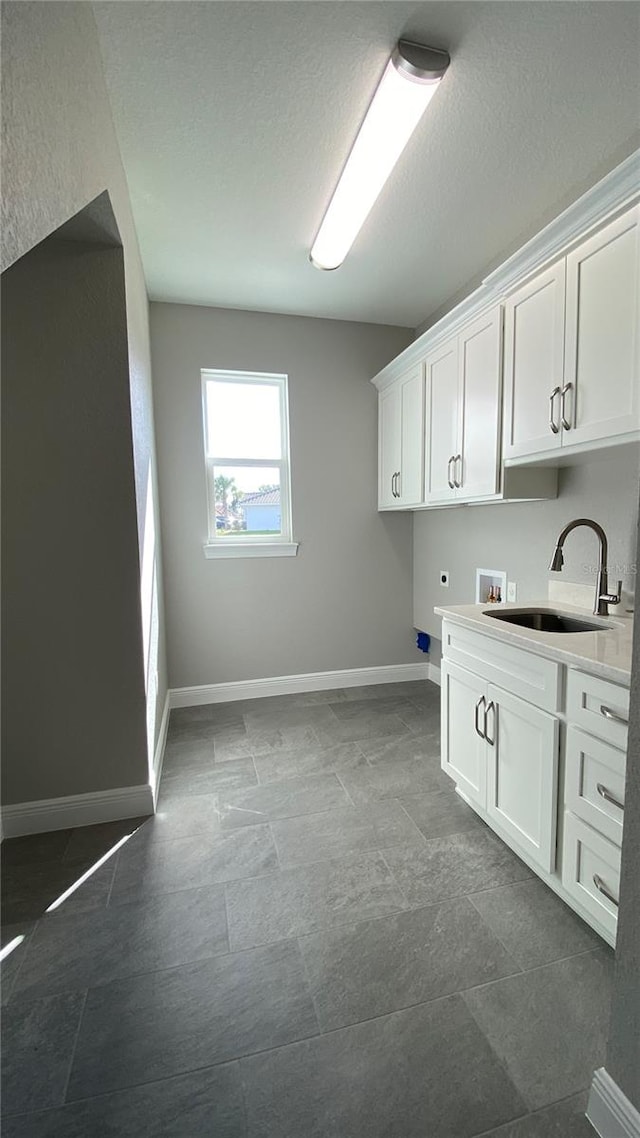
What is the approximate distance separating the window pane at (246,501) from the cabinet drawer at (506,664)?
1.77m

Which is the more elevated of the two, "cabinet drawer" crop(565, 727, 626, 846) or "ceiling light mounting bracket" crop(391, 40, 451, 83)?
"ceiling light mounting bracket" crop(391, 40, 451, 83)

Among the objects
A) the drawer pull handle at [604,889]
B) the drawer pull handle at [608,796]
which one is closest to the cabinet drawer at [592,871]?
the drawer pull handle at [604,889]

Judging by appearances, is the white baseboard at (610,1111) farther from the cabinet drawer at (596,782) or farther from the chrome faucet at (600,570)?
the chrome faucet at (600,570)

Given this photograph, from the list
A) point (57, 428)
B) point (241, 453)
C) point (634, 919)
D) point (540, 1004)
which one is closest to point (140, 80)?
point (57, 428)

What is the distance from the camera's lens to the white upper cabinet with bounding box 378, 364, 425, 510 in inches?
113

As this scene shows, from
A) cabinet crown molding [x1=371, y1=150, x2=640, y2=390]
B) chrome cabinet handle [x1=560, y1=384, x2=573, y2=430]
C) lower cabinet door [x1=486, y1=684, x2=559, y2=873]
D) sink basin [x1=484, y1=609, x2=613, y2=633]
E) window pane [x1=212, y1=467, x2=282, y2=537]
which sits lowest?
lower cabinet door [x1=486, y1=684, x2=559, y2=873]

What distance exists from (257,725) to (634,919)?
2375 mm

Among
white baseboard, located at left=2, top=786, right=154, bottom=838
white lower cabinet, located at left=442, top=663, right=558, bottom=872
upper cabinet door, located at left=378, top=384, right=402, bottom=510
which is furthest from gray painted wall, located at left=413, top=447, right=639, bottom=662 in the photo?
white baseboard, located at left=2, top=786, right=154, bottom=838

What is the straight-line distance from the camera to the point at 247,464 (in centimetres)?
337

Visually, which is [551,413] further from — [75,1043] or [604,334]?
[75,1043]

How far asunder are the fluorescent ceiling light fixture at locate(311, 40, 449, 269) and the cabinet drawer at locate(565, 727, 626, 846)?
215cm

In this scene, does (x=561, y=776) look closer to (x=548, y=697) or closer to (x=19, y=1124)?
(x=548, y=697)

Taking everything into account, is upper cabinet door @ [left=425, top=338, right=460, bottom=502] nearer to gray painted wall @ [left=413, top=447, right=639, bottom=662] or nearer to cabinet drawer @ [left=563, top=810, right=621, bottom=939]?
gray painted wall @ [left=413, top=447, right=639, bottom=662]

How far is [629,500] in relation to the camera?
72.7 inches
